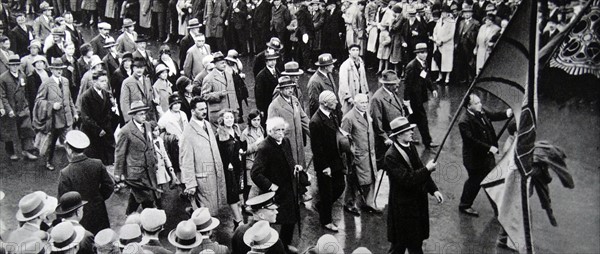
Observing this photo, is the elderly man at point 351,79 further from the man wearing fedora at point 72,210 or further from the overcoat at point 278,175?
the man wearing fedora at point 72,210

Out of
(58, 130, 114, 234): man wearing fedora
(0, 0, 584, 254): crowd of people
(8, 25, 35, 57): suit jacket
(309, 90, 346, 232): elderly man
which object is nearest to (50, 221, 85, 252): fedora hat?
(0, 0, 584, 254): crowd of people

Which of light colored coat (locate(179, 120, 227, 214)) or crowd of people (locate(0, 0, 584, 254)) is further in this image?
Answer: light colored coat (locate(179, 120, 227, 214))

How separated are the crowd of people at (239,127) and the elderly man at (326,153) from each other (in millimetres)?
17

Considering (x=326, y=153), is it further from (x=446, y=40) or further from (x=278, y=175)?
(x=446, y=40)

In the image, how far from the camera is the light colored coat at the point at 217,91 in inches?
383

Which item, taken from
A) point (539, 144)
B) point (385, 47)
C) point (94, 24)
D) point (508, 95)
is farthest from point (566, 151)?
point (94, 24)

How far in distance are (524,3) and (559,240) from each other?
235 centimetres

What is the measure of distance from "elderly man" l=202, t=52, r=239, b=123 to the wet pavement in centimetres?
148

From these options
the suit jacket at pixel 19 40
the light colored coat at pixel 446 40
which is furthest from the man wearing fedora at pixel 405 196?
the suit jacket at pixel 19 40

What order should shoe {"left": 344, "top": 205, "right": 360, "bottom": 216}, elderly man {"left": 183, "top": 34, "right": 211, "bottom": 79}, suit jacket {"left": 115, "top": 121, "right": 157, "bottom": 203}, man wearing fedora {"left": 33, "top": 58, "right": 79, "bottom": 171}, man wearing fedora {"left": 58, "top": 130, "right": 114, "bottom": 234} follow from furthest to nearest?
1. elderly man {"left": 183, "top": 34, "right": 211, "bottom": 79}
2. man wearing fedora {"left": 33, "top": 58, "right": 79, "bottom": 171}
3. shoe {"left": 344, "top": 205, "right": 360, "bottom": 216}
4. suit jacket {"left": 115, "top": 121, "right": 157, "bottom": 203}
5. man wearing fedora {"left": 58, "top": 130, "right": 114, "bottom": 234}

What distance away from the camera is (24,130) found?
401 inches

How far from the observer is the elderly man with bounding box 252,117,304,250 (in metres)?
6.98

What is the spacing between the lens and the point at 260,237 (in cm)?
555

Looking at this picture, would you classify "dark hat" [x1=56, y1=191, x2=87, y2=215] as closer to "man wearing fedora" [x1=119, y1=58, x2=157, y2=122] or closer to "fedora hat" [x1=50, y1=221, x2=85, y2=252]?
"fedora hat" [x1=50, y1=221, x2=85, y2=252]
